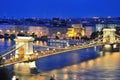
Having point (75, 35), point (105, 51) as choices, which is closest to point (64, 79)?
point (105, 51)

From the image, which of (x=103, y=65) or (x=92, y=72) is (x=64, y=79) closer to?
(x=92, y=72)

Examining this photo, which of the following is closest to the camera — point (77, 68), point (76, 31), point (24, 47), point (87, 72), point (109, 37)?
point (87, 72)

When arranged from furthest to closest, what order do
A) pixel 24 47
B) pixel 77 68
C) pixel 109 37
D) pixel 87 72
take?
1. pixel 109 37
2. pixel 77 68
3. pixel 24 47
4. pixel 87 72

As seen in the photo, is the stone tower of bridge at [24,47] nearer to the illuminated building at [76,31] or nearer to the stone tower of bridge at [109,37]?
the stone tower of bridge at [109,37]

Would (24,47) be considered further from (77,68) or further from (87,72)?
(87,72)

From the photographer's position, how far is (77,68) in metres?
16.1

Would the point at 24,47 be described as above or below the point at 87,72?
above

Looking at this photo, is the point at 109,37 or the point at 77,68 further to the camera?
the point at 109,37

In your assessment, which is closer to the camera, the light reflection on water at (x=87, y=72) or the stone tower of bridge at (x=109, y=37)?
the light reflection on water at (x=87, y=72)

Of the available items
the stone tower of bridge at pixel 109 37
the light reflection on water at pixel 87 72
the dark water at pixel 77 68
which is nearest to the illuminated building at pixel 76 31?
the stone tower of bridge at pixel 109 37

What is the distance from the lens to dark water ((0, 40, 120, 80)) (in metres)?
14.0

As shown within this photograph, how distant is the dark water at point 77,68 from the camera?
45.8ft

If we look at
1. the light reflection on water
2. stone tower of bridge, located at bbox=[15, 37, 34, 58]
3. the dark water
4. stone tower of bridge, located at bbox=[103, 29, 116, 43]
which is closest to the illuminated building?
stone tower of bridge, located at bbox=[103, 29, 116, 43]

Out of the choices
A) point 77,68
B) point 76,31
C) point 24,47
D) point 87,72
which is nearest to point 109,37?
point 77,68
